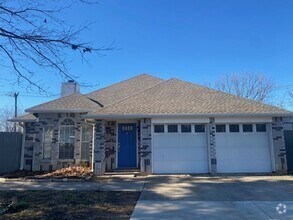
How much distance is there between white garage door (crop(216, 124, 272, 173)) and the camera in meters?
13.7

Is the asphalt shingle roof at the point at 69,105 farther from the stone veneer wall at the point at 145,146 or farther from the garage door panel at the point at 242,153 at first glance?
the garage door panel at the point at 242,153

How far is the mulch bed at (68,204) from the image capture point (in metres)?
6.70

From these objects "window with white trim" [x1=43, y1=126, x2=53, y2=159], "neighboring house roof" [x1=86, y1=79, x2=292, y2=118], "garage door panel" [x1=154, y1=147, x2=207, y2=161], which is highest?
"neighboring house roof" [x1=86, y1=79, x2=292, y2=118]

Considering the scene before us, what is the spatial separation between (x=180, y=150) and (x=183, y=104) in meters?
2.27

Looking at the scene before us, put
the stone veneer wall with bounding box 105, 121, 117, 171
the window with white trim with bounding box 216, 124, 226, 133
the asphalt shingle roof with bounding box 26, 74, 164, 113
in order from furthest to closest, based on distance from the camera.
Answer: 1. the asphalt shingle roof with bounding box 26, 74, 164, 113
2. the stone veneer wall with bounding box 105, 121, 117, 171
3. the window with white trim with bounding box 216, 124, 226, 133

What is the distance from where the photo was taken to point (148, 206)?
7562 mm

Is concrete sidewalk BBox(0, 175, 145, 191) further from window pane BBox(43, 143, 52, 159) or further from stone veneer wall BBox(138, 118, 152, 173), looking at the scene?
window pane BBox(43, 143, 52, 159)

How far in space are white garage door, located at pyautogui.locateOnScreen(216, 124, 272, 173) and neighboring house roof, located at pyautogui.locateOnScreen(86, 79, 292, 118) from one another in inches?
35.4

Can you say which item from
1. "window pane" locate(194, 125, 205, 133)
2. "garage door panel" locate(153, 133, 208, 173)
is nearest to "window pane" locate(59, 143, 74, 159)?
"garage door panel" locate(153, 133, 208, 173)

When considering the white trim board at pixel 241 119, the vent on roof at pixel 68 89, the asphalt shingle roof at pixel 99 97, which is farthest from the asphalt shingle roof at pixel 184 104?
the vent on roof at pixel 68 89

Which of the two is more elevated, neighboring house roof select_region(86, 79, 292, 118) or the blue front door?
neighboring house roof select_region(86, 79, 292, 118)

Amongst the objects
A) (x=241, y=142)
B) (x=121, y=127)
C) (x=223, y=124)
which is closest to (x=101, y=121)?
(x=121, y=127)

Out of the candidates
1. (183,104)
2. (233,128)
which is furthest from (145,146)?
(233,128)

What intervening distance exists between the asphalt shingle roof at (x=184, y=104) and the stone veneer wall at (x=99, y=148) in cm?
71
